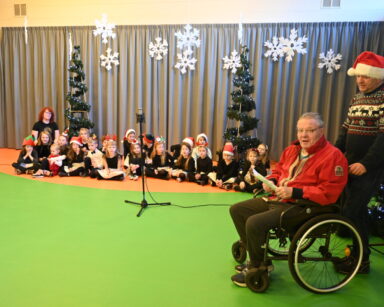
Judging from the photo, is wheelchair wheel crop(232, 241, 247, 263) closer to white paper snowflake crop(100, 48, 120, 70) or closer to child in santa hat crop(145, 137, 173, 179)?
child in santa hat crop(145, 137, 173, 179)

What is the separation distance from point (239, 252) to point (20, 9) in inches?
291

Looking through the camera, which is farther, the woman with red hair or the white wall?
the woman with red hair

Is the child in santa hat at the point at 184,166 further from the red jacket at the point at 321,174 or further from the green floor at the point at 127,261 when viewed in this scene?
the red jacket at the point at 321,174

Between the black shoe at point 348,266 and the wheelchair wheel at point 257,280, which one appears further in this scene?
the black shoe at point 348,266

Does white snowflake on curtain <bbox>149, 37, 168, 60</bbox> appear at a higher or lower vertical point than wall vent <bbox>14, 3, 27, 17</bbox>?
lower

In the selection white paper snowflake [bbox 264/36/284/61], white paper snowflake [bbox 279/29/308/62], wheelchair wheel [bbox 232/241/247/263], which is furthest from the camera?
white paper snowflake [bbox 264/36/284/61]

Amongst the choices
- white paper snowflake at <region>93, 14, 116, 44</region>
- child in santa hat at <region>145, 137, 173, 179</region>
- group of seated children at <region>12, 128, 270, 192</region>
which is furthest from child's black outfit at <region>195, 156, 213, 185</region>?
white paper snowflake at <region>93, 14, 116, 44</region>

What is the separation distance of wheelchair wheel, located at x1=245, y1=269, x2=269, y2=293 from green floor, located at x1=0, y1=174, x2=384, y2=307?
4 cm

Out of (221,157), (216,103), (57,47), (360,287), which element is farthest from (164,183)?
(57,47)

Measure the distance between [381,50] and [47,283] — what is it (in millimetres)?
6102

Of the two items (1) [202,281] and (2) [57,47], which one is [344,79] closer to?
(1) [202,281]

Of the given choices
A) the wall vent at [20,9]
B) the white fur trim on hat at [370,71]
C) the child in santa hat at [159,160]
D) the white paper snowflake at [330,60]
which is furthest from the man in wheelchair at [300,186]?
the wall vent at [20,9]

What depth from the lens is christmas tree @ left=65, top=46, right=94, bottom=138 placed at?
20.8 feet

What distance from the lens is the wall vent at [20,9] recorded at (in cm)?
718
